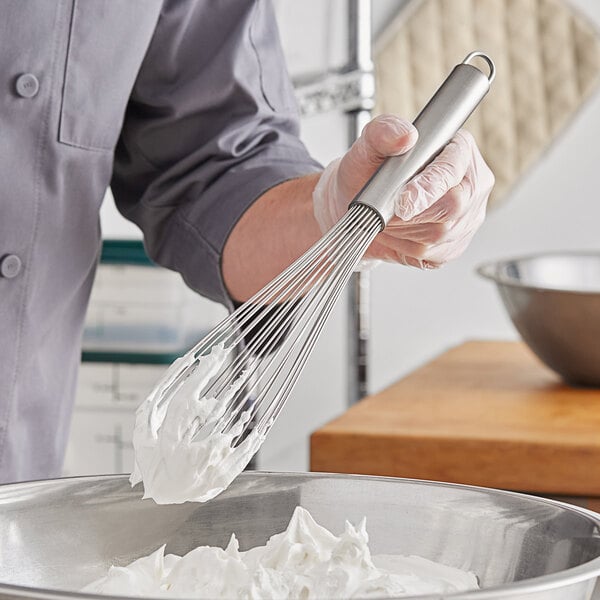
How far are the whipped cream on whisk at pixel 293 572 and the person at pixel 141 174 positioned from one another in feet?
0.71

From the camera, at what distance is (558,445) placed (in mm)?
883

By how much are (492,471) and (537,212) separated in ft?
3.50

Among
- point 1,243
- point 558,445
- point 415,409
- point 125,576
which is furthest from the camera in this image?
point 415,409

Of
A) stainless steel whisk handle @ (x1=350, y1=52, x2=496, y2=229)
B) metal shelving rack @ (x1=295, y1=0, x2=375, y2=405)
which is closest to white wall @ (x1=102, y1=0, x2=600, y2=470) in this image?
metal shelving rack @ (x1=295, y1=0, x2=375, y2=405)

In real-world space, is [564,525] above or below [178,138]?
below

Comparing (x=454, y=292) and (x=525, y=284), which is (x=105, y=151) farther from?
(x=454, y=292)

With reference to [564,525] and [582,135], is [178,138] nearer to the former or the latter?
[564,525]

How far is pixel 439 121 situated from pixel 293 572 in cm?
22

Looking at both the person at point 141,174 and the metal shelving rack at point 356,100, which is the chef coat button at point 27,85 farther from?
the metal shelving rack at point 356,100

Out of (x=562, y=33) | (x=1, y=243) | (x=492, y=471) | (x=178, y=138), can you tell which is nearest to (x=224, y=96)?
(x=178, y=138)

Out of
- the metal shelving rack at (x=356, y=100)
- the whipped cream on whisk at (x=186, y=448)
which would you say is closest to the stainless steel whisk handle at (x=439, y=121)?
the whipped cream on whisk at (x=186, y=448)

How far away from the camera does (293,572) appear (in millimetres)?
399

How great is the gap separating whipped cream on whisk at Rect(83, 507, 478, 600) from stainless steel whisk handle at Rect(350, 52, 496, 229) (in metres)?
0.15

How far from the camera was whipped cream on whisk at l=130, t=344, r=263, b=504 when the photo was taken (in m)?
0.42
